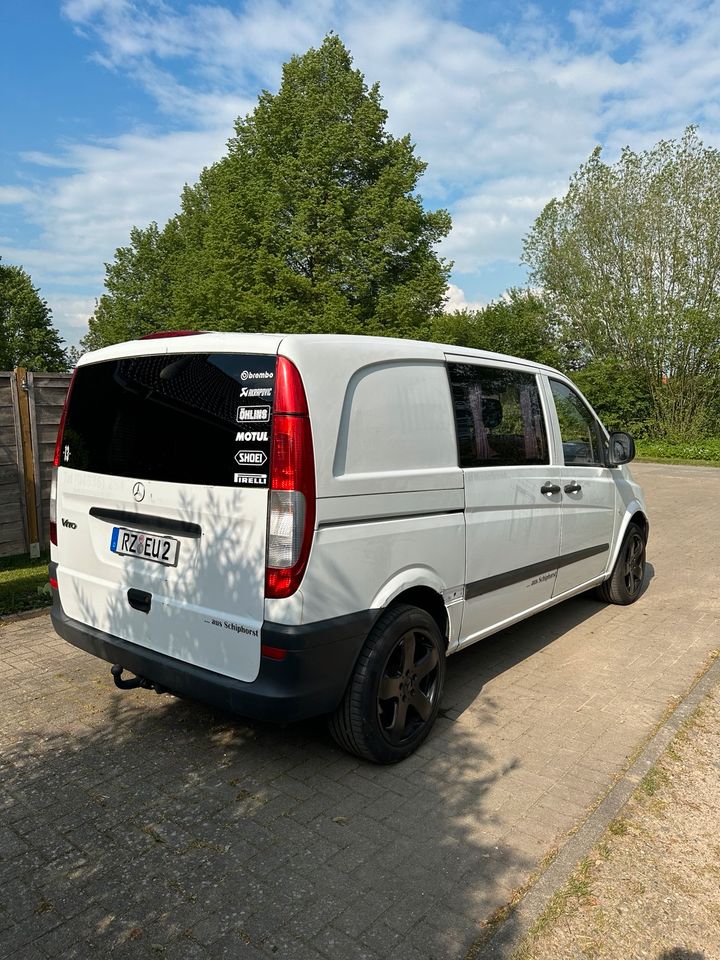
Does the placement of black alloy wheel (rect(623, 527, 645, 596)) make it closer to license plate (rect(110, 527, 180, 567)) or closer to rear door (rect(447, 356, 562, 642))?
rear door (rect(447, 356, 562, 642))

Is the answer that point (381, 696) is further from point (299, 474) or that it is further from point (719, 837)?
point (719, 837)

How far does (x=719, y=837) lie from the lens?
9.64 ft

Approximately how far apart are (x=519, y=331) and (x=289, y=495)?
29.4 m

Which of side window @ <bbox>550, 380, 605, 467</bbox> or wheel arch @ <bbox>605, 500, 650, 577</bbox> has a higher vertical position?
side window @ <bbox>550, 380, 605, 467</bbox>

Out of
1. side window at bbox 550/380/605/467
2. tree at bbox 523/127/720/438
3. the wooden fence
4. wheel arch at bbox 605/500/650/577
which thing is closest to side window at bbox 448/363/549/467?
side window at bbox 550/380/605/467

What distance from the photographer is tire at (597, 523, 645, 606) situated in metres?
6.07

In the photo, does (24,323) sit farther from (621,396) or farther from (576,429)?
(576,429)

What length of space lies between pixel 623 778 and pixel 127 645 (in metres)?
2.44

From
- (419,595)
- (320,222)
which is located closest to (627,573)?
(419,595)

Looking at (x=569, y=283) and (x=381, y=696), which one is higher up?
(x=569, y=283)

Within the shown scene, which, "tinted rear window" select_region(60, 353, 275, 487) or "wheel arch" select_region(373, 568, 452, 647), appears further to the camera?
"wheel arch" select_region(373, 568, 452, 647)

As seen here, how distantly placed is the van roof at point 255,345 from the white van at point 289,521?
0.04 ft

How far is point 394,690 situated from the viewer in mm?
3363

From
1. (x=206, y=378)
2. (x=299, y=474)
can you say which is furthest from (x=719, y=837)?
(x=206, y=378)
